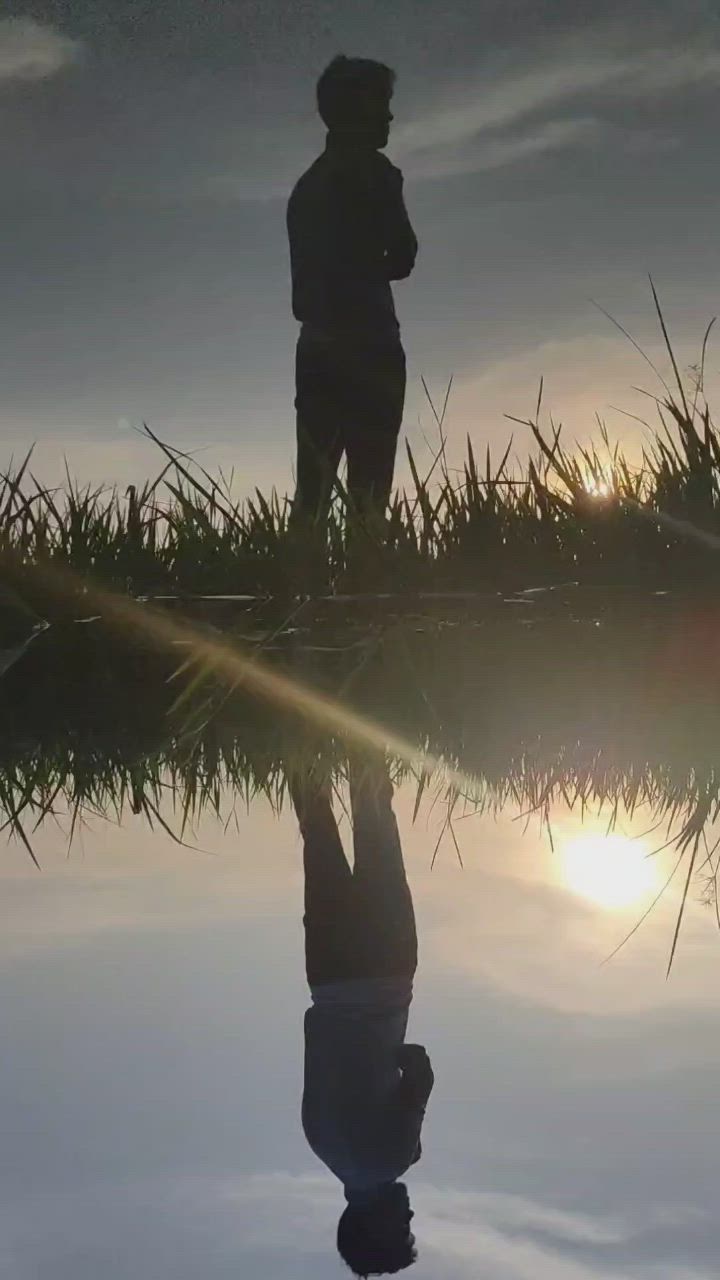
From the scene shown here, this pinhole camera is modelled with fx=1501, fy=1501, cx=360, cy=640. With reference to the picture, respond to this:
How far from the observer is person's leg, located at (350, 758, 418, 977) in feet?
5.06

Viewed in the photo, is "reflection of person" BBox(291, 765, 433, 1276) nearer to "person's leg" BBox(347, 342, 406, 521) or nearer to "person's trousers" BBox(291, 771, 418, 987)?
"person's trousers" BBox(291, 771, 418, 987)

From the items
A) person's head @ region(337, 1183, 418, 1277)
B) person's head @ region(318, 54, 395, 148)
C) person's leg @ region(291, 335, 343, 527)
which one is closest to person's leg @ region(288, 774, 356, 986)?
person's head @ region(337, 1183, 418, 1277)

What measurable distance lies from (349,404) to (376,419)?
0.10 meters

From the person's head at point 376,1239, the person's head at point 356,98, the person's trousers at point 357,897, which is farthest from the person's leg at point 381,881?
the person's head at point 356,98

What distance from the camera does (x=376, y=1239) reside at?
0.88m

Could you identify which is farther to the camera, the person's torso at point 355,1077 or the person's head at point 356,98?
the person's head at point 356,98

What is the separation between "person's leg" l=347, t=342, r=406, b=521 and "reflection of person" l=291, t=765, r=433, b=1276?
2.97 metres

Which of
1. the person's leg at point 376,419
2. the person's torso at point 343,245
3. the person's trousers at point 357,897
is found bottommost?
the person's trousers at point 357,897

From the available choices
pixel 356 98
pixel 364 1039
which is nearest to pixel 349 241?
pixel 356 98

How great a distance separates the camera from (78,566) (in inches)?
164

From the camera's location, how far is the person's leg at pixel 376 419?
490 cm

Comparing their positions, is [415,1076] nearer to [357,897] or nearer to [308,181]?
[357,897]

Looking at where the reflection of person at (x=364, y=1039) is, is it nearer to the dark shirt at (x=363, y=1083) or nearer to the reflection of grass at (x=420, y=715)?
the dark shirt at (x=363, y=1083)

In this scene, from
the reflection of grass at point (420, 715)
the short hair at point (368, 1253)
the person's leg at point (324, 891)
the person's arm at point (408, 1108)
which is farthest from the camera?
the reflection of grass at point (420, 715)
